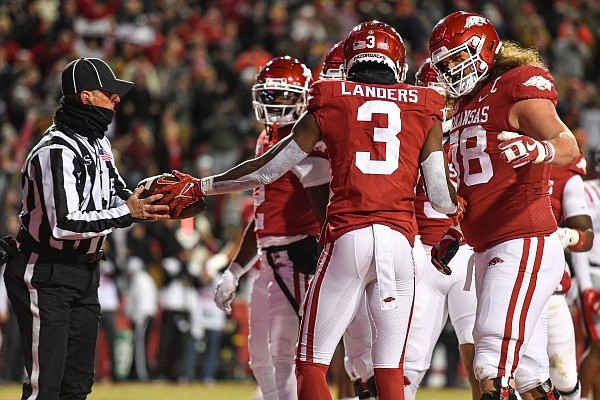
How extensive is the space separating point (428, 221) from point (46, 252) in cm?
223

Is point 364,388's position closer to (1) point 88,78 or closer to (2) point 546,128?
(2) point 546,128

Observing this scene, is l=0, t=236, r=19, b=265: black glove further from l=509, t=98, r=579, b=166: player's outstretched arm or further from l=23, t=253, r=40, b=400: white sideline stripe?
l=509, t=98, r=579, b=166: player's outstretched arm

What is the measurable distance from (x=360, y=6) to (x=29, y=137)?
5362 mm

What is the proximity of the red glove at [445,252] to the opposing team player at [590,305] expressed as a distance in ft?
6.92

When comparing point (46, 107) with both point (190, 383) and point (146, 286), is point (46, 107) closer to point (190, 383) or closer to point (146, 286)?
point (146, 286)

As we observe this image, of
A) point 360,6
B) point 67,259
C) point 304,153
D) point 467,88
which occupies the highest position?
point 360,6

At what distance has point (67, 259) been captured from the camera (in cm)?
528

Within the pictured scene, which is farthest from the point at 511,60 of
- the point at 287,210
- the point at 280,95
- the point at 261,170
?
the point at 287,210

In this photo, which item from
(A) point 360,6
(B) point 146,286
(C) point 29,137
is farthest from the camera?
(A) point 360,6

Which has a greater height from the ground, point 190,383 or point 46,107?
point 46,107

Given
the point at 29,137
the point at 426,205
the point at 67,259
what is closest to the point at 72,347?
the point at 67,259

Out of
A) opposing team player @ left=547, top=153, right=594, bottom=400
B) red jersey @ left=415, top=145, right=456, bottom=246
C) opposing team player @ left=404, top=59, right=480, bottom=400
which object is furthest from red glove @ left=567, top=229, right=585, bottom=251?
red jersey @ left=415, top=145, right=456, bottom=246

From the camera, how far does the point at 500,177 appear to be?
5121mm

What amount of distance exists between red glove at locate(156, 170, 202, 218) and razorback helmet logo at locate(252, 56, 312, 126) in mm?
1040
